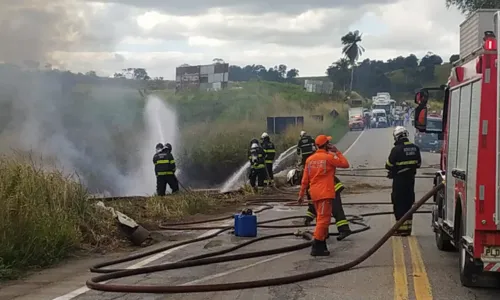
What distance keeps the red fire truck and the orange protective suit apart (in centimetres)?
159

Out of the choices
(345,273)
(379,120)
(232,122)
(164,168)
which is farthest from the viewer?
(379,120)

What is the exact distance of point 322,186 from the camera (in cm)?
1037

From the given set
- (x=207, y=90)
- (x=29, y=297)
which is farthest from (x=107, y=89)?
(x=29, y=297)

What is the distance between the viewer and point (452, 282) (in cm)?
849

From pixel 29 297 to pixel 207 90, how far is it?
58823 millimetres

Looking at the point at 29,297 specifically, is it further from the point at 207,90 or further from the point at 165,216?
the point at 207,90

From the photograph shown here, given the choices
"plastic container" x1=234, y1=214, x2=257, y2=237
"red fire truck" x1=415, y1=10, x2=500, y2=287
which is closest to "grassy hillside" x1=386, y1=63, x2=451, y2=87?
"plastic container" x1=234, y1=214, x2=257, y2=237

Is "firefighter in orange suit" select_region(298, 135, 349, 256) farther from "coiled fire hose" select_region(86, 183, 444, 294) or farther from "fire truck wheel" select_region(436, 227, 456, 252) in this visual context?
"fire truck wheel" select_region(436, 227, 456, 252)

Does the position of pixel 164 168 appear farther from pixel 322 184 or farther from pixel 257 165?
pixel 322 184

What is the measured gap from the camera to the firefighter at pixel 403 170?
12266mm

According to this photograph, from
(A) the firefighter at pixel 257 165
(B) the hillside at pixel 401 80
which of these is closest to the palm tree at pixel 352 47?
(B) the hillside at pixel 401 80

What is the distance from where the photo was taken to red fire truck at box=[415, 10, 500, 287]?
7.12 metres

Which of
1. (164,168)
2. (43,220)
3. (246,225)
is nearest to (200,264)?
(43,220)

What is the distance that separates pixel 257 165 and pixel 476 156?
14513 mm
